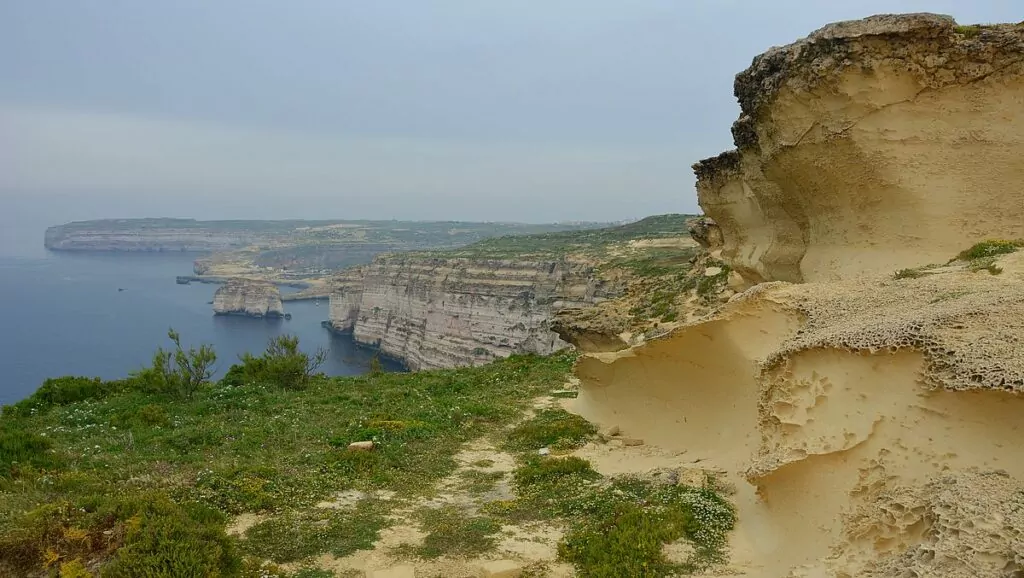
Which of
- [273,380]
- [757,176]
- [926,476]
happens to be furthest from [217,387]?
[926,476]

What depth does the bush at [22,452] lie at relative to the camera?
959 centimetres

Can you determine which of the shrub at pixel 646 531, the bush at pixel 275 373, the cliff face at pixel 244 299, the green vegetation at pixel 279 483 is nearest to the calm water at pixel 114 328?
the cliff face at pixel 244 299

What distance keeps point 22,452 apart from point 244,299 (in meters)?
87.0

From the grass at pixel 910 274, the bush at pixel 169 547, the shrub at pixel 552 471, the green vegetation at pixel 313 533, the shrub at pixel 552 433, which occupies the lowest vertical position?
the shrub at pixel 552 433

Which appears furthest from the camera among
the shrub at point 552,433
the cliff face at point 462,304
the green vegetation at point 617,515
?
the cliff face at point 462,304

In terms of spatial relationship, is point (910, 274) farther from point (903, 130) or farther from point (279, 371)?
point (279, 371)

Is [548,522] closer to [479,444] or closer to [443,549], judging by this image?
[443,549]

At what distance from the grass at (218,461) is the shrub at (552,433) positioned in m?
0.88

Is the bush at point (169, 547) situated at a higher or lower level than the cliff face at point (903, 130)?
lower

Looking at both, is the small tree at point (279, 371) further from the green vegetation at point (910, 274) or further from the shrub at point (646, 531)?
the green vegetation at point (910, 274)

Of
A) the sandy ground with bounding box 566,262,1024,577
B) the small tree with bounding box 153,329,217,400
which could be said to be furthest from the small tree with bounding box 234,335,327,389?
the sandy ground with bounding box 566,262,1024,577

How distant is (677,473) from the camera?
9586mm

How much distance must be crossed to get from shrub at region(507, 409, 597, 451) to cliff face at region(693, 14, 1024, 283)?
589cm

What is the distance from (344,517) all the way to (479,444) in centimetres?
437
